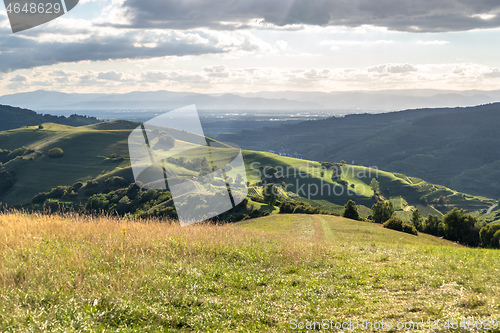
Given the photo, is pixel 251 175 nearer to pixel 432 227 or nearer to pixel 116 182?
pixel 116 182

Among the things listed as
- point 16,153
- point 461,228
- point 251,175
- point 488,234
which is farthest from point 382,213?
point 16,153

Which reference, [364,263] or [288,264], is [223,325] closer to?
[288,264]

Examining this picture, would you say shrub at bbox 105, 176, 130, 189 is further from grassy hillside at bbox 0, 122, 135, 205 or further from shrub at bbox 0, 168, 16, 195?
shrub at bbox 0, 168, 16, 195

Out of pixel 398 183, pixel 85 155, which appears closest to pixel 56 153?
pixel 85 155

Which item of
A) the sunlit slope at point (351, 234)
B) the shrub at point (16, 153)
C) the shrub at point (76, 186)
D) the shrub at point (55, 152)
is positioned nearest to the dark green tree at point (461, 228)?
the sunlit slope at point (351, 234)

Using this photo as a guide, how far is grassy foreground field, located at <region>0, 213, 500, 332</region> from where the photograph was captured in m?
6.25

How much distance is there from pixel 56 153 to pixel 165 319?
174 meters

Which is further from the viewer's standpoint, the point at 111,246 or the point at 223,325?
the point at 111,246

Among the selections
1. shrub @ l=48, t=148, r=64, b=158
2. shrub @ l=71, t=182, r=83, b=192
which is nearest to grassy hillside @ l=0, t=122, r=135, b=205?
shrub @ l=48, t=148, r=64, b=158

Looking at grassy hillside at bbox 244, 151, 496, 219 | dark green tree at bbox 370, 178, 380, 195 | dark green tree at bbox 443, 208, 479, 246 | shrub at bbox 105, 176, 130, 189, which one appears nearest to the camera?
dark green tree at bbox 443, 208, 479, 246

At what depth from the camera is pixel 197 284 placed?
320 inches

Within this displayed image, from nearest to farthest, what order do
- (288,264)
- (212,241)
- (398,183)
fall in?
1. (288,264)
2. (212,241)
3. (398,183)

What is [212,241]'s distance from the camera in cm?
1130

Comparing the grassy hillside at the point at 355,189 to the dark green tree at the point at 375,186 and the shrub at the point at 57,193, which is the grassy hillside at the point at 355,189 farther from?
the shrub at the point at 57,193
